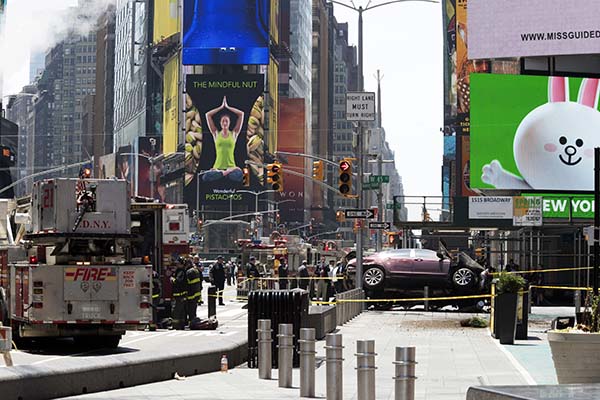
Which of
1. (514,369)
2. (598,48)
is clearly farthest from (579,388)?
(514,369)

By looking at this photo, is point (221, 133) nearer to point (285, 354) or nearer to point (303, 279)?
point (303, 279)

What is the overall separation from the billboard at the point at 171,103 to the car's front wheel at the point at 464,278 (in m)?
136

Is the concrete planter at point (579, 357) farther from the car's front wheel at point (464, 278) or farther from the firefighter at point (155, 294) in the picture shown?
the car's front wheel at point (464, 278)

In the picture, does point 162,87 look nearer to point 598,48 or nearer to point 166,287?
point 166,287

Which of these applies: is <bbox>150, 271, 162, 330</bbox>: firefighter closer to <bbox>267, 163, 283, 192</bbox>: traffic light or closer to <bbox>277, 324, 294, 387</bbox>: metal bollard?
<bbox>277, 324, 294, 387</bbox>: metal bollard

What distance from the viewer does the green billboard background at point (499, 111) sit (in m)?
53.6

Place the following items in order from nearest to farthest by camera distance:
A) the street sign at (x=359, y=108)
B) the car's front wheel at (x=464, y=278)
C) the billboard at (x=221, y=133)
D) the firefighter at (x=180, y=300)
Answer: the firefighter at (x=180, y=300), the car's front wheel at (x=464, y=278), the street sign at (x=359, y=108), the billboard at (x=221, y=133)

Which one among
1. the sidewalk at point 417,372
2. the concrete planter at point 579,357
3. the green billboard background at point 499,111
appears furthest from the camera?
the green billboard background at point 499,111

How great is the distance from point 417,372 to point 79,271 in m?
5.98

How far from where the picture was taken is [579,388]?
33.6 ft

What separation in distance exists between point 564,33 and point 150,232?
54.9ft

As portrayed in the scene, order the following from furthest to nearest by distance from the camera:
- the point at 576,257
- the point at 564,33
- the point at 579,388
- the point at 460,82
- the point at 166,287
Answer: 1. the point at 460,82
2. the point at 576,257
3. the point at 166,287
4. the point at 564,33
5. the point at 579,388

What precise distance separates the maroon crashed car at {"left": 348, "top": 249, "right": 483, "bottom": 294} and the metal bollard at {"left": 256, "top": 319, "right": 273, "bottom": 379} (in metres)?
22.3

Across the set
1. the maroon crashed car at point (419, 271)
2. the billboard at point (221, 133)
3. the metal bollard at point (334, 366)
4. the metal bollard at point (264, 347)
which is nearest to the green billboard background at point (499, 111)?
the maroon crashed car at point (419, 271)
